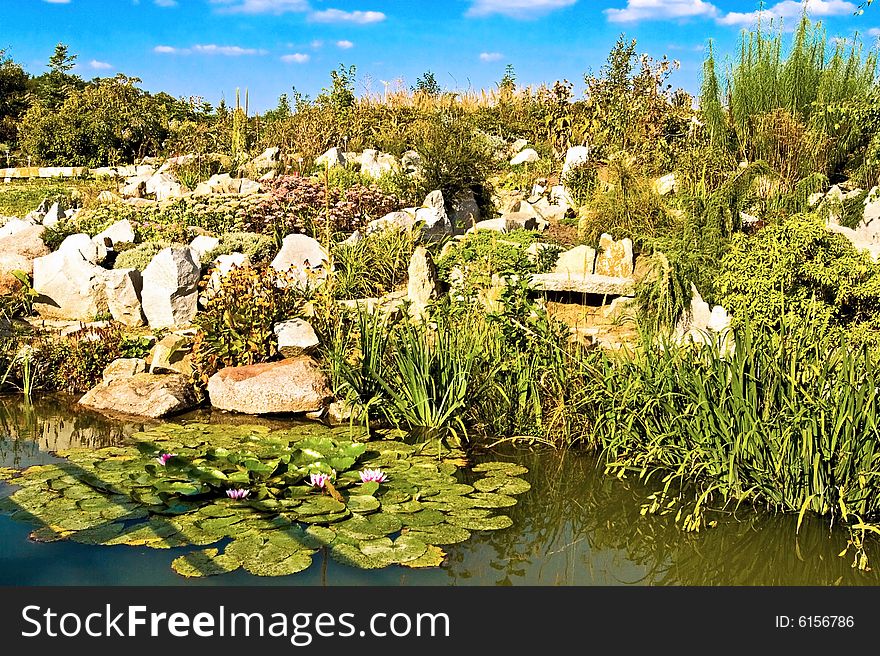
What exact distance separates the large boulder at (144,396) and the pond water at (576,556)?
1573 mm

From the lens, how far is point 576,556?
3947mm

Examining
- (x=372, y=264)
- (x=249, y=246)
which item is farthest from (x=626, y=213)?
(x=249, y=246)

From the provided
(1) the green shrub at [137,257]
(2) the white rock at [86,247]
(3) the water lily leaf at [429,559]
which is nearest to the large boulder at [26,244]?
(2) the white rock at [86,247]

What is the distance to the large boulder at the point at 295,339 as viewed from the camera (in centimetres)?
653

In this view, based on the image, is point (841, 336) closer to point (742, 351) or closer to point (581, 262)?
point (742, 351)

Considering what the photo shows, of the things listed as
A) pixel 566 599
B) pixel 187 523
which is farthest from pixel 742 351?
pixel 187 523

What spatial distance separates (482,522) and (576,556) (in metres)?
0.48

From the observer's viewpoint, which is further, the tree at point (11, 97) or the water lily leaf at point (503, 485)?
the tree at point (11, 97)

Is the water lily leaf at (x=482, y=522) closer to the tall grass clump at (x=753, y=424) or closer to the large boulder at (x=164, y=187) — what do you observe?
the tall grass clump at (x=753, y=424)

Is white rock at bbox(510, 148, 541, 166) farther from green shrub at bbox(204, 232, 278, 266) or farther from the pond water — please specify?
the pond water

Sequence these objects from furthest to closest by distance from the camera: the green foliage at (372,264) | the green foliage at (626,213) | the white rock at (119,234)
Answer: the white rock at (119,234) < the green foliage at (626,213) < the green foliage at (372,264)

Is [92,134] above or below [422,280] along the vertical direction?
above

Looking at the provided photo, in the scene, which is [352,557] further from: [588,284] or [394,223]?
[394,223]

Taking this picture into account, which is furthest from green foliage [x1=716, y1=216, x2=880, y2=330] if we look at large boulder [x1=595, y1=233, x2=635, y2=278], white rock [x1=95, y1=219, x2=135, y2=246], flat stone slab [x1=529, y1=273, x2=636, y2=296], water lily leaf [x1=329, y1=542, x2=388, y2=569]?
white rock [x1=95, y1=219, x2=135, y2=246]
